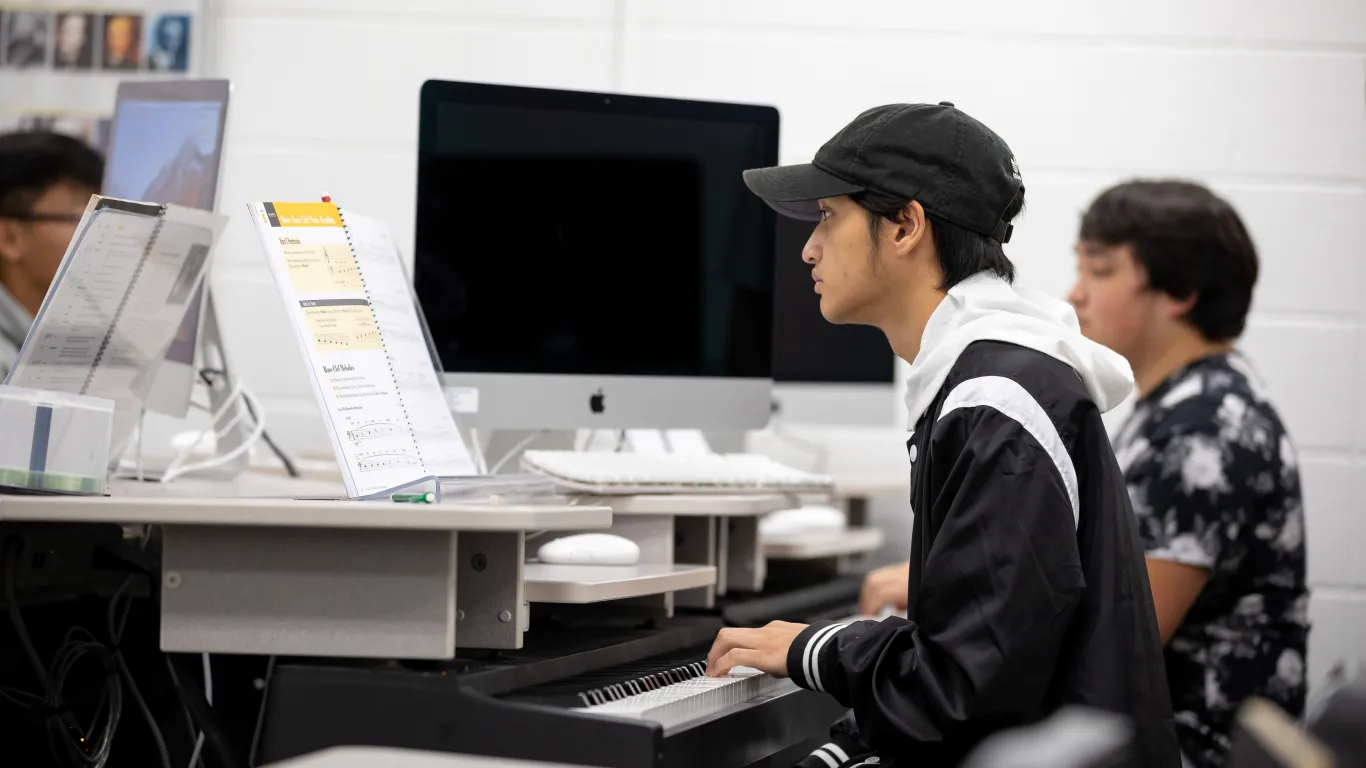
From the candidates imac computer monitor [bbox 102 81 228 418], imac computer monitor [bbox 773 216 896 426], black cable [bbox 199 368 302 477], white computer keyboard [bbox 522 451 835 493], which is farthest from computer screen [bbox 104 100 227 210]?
imac computer monitor [bbox 773 216 896 426]

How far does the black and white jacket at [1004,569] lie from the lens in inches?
52.3

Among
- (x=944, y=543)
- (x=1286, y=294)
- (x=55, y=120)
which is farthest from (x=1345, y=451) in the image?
(x=55, y=120)

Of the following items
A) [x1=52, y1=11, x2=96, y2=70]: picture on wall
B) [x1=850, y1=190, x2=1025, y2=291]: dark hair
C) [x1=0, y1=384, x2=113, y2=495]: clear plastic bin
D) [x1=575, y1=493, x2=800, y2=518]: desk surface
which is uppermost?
[x1=52, y1=11, x2=96, y2=70]: picture on wall

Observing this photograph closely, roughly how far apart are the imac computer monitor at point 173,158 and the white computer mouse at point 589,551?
2.34ft

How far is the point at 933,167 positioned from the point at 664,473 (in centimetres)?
64

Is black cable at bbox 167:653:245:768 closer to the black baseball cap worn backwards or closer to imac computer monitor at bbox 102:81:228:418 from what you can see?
imac computer monitor at bbox 102:81:228:418

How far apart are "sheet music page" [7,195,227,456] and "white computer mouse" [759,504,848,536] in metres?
1.19

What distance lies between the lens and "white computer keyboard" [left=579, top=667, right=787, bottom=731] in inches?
56.7

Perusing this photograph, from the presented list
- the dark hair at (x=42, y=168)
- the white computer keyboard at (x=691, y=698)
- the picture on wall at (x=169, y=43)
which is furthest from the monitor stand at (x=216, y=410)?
the picture on wall at (x=169, y=43)

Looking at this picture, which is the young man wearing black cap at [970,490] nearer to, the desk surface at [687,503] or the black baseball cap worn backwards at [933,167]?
the black baseball cap worn backwards at [933,167]

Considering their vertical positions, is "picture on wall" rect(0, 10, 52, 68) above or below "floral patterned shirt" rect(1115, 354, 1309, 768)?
above

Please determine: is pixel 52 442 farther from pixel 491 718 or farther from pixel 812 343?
pixel 812 343

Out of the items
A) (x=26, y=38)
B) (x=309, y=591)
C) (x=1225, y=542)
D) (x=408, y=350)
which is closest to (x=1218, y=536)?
(x=1225, y=542)

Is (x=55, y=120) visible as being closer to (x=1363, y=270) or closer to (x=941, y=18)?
(x=941, y=18)
